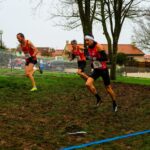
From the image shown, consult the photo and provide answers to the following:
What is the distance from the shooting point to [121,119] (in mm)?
10695

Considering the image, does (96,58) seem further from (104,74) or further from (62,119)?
(62,119)

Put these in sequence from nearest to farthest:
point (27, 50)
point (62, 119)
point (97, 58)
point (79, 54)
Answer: point (62, 119) < point (97, 58) < point (27, 50) < point (79, 54)

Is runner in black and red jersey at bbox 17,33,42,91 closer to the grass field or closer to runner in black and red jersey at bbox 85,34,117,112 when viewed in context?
the grass field

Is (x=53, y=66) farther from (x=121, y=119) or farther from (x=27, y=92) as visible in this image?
(x=121, y=119)

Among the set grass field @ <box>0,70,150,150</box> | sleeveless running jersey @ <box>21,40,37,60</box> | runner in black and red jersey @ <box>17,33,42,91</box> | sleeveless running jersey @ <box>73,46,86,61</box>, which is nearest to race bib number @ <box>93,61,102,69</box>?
grass field @ <box>0,70,150,150</box>

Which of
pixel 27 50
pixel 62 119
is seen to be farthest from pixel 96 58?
pixel 27 50

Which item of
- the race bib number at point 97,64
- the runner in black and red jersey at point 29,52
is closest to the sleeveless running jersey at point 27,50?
the runner in black and red jersey at point 29,52

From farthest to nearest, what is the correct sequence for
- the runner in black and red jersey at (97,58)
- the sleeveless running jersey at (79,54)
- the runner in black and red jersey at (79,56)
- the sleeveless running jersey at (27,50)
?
the sleeveless running jersey at (79,54) < the runner in black and red jersey at (79,56) < the sleeveless running jersey at (27,50) < the runner in black and red jersey at (97,58)

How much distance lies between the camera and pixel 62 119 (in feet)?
34.0

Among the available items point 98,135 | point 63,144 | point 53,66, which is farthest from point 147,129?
point 53,66

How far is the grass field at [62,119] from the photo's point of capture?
26.1ft

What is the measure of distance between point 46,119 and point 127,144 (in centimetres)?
279

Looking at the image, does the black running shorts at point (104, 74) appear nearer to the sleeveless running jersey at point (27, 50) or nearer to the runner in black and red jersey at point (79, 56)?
the sleeveless running jersey at point (27, 50)

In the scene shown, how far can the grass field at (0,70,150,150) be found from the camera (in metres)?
7.95
